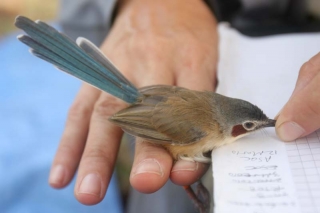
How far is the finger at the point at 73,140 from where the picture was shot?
68.5 inches

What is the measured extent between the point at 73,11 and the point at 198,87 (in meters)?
1.21

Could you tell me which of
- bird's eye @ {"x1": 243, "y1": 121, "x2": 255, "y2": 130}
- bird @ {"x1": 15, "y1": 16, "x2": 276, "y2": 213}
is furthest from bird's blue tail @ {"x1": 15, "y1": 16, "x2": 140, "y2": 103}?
bird's eye @ {"x1": 243, "y1": 121, "x2": 255, "y2": 130}

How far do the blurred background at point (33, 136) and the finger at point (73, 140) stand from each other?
2.90 ft

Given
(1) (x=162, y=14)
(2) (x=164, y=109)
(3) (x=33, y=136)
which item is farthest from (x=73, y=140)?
(3) (x=33, y=136)

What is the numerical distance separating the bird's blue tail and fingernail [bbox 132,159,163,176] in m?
0.30

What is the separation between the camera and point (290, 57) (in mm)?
1872

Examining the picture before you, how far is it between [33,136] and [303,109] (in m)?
2.05

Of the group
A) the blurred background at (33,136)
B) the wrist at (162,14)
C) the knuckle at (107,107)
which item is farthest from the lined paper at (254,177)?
the blurred background at (33,136)

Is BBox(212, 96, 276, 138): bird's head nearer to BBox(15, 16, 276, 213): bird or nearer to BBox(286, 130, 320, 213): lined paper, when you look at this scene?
BBox(15, 16, 276, 213): bird

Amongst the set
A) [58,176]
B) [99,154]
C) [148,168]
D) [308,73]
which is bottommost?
[58,176]

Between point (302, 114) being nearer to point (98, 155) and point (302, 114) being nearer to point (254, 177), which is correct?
point (254, 177)

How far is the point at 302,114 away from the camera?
136cm

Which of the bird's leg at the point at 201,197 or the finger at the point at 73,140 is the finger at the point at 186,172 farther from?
the finger at the point at 73,140

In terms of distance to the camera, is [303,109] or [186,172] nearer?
[303,109]
